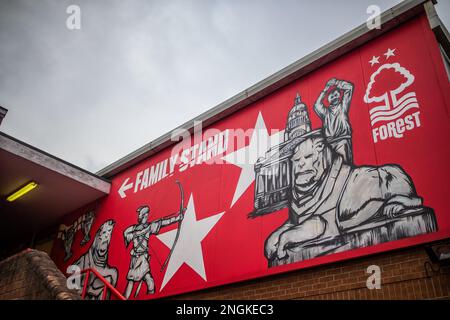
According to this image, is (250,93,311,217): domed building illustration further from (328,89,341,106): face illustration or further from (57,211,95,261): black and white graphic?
(57,211,95,261): black and white graphic

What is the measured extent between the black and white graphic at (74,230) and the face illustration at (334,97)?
329 inches

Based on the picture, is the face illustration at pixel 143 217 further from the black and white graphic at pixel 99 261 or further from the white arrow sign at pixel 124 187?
the white arrow sign at pixel 124 187

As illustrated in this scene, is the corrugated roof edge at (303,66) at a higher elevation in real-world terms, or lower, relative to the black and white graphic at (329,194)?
higher

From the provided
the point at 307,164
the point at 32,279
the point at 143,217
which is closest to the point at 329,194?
the point at 307,164

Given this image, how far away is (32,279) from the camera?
7.26m

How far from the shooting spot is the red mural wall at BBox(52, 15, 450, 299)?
7062 mm

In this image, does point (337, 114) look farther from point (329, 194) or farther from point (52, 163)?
point (52, 163)

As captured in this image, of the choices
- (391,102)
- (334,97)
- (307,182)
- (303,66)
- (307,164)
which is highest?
(303,66)

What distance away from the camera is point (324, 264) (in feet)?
24.2

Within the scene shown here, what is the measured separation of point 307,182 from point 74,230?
8742 millimetres

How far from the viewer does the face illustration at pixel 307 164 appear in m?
8.38

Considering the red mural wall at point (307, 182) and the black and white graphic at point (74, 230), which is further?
the black and white graphic at point (74, 230)

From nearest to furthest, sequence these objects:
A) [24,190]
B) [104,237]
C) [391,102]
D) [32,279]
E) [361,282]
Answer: [361,282]
[32,279]
[391,102]
[104,237]
[24,190]

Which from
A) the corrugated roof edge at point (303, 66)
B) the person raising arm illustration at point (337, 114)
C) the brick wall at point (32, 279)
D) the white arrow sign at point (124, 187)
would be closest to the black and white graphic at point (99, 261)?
the white arrow sign at point (124, 187)
